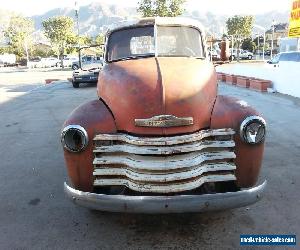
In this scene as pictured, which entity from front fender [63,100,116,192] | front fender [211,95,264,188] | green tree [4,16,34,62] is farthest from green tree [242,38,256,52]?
front fender [63,100,116,192]

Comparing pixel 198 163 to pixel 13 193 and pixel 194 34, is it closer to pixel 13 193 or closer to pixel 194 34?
pixel 194 34

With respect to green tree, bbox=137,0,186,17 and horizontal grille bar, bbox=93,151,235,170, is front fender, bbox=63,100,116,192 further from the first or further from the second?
green tree, bbox=137,0,186,17

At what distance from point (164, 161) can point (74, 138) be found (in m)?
1.02

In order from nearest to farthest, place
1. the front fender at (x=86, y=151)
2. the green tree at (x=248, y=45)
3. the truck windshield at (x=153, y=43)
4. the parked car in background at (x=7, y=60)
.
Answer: the front fender at (x=86, y=151) < the truck windshield at (x=153, y=43) < the parked car in background at (x=7, y=60) < the green tree at (x=248, y=45)

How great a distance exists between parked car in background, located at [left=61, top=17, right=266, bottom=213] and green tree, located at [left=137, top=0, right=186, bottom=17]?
28901 millimetres

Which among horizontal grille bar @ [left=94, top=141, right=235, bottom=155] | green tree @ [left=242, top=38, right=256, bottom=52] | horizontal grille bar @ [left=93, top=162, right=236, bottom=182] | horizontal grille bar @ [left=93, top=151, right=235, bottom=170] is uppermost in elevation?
green tree @ [left=242, top=38, right=256, bottom=52]

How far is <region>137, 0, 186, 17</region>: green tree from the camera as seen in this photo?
31.6m

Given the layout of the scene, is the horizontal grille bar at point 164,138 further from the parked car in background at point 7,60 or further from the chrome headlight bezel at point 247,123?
the parked car in background at point 7,60

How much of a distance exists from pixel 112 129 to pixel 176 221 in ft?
4.48

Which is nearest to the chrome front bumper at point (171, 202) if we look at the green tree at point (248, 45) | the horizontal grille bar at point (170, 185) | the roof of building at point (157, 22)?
the horizontal grille bar at point (170, 185)

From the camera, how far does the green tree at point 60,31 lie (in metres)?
53.3

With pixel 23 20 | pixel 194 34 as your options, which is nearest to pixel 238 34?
pixel 23 20

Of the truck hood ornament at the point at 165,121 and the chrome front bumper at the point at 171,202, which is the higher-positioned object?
the truck hood ornament at the point at 165,121

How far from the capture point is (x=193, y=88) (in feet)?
12.8
